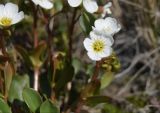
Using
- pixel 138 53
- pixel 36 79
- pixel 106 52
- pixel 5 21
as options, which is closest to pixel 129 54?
pixel 138 53

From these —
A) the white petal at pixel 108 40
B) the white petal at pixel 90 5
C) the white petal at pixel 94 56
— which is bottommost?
the white petal at pixel 94 56

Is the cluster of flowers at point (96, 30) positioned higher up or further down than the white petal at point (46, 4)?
further down

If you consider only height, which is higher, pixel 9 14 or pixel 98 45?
pixel 9 14

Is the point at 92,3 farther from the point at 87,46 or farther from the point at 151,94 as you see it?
the point at 151,94

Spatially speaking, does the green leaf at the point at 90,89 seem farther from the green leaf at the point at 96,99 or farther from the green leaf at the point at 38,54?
the green leaf at the point at 38,54

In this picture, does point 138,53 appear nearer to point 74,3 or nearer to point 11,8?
point 74,3

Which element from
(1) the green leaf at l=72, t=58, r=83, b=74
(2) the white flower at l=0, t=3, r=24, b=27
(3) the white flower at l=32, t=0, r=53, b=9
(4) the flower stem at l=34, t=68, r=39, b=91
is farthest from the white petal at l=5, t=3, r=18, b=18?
(1) the green leaf at l=72, t=58, r=83, b=74

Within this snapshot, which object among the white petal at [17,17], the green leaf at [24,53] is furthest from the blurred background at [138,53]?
the white petal at [17,17]

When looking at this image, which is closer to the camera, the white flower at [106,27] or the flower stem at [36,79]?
the white flower at [106,27]

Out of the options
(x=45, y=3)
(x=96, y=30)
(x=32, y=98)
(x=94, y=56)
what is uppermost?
(x=45, y=3)
